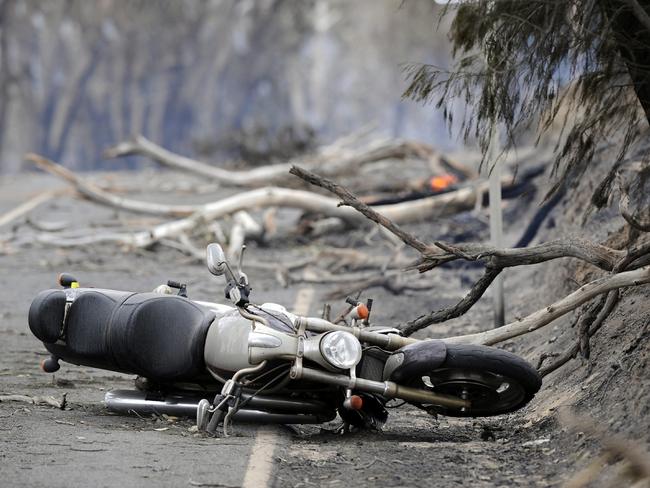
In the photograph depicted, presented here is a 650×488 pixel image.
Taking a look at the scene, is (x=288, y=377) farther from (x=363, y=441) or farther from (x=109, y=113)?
(x=109, y=113)

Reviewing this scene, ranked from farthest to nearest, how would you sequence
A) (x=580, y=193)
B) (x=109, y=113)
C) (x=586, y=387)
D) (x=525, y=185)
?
(x=109, y=113) → (x=525, y=185) → (x=580, y=193) → (x=586, y=387)

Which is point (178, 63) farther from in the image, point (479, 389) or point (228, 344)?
point (479, 389)

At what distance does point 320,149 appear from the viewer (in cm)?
2831

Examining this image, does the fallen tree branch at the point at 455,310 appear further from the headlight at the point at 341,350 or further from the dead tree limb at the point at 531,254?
the headlight at the point at 341,350

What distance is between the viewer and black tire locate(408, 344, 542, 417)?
260 inches

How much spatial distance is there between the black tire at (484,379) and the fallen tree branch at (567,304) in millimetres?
638

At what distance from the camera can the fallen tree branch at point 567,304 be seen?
7098 millimetres

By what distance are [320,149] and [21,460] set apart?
22.4 meters

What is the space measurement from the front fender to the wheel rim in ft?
0.43

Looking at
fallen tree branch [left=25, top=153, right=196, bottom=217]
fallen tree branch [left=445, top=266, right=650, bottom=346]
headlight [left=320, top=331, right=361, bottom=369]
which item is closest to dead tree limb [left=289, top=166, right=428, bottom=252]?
fallen tree branch [left=445, top=266, right=650, bottom=346]

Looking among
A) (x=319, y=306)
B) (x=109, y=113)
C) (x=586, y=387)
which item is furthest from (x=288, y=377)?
(x=109, y=113)

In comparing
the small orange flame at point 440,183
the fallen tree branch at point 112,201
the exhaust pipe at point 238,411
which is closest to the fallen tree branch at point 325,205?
the fallen tree branch at point 112,201

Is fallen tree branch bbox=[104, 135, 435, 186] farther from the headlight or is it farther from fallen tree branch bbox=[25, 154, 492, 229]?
the headlight

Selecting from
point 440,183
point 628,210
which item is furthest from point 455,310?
point 440,183
